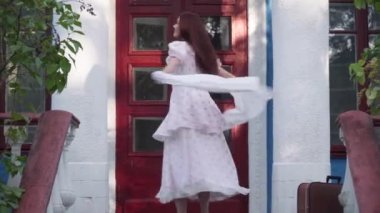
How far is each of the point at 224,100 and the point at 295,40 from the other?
3.85ft

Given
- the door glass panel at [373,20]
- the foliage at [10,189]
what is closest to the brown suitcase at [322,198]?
the foliage at [10,189]

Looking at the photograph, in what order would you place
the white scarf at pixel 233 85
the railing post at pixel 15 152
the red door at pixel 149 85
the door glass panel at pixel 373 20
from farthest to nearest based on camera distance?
1. the door glass panel at pixel 373 20
2. the red door at pixel 149 85
3. the white scarf at pixel 233 85
4. the railing post at pixel 15 152

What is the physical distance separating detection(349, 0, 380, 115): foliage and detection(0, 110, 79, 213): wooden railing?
192cm

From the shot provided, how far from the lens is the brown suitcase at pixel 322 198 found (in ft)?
23.4

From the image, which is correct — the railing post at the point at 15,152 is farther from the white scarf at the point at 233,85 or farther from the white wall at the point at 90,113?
Result: the white wall at the point at 90,113

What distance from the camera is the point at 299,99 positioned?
8812 millimetres

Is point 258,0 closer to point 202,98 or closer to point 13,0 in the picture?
point 202,98

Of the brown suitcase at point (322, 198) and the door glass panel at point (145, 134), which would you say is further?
the door glass panel at point (145, 134)

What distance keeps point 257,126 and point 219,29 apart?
43.8 inches

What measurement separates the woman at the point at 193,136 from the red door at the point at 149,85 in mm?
1826

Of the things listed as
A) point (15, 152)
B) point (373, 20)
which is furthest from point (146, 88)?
point (15, 152)

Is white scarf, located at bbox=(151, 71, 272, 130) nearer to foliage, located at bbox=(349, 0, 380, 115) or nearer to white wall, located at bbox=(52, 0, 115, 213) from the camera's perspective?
foliage, located at bbox=(349, 0, 380, 115)

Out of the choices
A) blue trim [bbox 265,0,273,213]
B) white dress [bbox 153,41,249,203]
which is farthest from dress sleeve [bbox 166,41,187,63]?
blue trim [bbox 265,0,273,213]

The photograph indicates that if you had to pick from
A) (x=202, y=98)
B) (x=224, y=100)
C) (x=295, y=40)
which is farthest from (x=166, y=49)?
(x=202, y=98)
